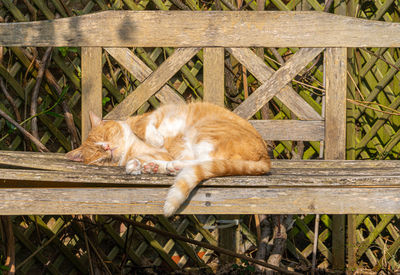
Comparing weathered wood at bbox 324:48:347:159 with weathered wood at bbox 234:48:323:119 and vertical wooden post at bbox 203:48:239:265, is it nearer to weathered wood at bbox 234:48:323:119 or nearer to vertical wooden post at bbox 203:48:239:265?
weathered wood at bbox 234:48:323:119

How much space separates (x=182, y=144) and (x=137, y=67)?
621 millimetres

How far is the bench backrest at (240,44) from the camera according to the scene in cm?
240

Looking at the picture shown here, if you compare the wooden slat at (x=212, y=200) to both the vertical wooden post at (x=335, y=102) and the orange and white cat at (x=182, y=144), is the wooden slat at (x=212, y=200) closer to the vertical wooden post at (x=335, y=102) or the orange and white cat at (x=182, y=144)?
the orange and white cat at (x=182, y=144)

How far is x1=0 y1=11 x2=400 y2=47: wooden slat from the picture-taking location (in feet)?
7.83

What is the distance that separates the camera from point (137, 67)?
2.46 meters

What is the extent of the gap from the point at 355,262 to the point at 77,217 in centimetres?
166

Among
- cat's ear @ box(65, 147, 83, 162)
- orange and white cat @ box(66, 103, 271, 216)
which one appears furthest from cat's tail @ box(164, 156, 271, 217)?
cat's ear @ box(65, 147, 83, 162)

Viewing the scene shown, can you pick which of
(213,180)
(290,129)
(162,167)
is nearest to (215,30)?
(290,129)

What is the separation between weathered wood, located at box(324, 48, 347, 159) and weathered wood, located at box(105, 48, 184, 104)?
2.47 feet

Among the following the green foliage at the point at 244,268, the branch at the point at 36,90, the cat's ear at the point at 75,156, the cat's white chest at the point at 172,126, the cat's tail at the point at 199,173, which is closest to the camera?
the cat's tail at the point at 199,173

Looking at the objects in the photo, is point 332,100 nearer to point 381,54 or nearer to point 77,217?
point 381,54

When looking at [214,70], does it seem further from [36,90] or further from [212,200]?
[212,200]

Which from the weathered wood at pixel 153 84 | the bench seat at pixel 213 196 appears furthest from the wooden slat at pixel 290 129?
the bench seat at pixel 213 196

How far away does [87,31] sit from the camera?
2408mm
